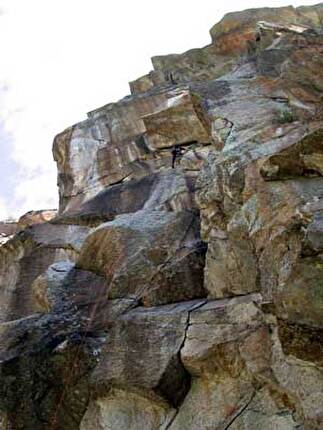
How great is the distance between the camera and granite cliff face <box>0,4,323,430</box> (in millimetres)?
7844

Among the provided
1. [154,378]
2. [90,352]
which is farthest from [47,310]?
[154,378]

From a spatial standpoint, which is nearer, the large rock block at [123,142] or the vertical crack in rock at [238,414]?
the vertical crack in rock at [238,414]

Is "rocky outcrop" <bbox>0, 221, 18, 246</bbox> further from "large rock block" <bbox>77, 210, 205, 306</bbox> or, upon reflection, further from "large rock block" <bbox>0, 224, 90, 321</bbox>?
"large rock block" <bbox>77, 210, 205, 306</bbox>

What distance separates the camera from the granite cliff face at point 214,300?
25.7 ft

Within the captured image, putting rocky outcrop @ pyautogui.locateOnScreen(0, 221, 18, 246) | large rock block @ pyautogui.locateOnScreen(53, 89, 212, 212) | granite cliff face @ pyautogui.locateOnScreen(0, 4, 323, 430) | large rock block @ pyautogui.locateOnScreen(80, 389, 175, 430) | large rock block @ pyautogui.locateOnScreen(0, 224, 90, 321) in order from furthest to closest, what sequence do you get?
rocky outcrop @ pyautogui.locateOnScreen(0, 221, 18, 246), large rock block @ pyautogui.locateOnScreen(53, 89, 212, 212), large rock block @ pyautogui.locateOnScreen(0, 224, 90, 321), large rock block @ pyautogui.locateOnScreen(80, 389, 175, 430), granite cliff face @ pyautogui.locateOnScreen(0, 4, 323, 430)

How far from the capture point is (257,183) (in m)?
9.84

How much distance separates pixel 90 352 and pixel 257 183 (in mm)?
4697

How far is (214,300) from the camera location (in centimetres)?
1014

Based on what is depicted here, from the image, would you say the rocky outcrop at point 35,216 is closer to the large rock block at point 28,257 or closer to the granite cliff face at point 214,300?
the large rock block at point 28,257

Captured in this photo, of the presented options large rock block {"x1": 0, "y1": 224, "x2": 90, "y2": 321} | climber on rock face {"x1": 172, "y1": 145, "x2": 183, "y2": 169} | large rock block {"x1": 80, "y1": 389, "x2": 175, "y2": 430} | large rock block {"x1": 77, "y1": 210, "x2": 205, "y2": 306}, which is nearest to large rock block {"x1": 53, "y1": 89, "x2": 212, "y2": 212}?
climber on rock face {"x1": 172, "y1": 145, "x2": 183, "y2": 169}

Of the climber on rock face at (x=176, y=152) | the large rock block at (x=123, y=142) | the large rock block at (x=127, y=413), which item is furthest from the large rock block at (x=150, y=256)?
the climber on rock face at (x=176, y=152)

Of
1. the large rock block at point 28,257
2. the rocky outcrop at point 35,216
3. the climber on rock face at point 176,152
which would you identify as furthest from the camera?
the rocky outcrop at point 35,216

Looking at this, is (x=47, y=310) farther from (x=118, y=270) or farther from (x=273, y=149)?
(x=273, y=149)

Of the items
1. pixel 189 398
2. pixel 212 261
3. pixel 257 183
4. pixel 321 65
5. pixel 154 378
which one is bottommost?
pixel 189 398
